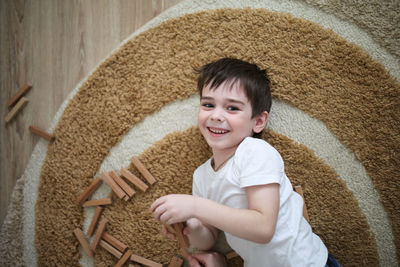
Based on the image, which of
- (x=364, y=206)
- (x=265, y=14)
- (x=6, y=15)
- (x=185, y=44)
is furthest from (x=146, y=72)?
(x=364, y=206)

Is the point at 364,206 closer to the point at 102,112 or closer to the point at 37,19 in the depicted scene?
the point at 102,112

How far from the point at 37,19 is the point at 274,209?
132cm

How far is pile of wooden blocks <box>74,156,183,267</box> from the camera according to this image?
1.02m

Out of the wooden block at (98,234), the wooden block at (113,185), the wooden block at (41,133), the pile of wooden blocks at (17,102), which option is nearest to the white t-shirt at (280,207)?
the wooden block at (113,185)

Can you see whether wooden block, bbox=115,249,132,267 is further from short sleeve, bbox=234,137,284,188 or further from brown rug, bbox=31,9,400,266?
short sleeve, bbox=234,137,284,188

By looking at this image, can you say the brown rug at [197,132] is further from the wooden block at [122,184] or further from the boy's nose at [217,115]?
the boy's nose at [217,115]

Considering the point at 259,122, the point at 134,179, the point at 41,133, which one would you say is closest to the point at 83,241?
the point at 134,179

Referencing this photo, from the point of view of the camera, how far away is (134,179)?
3.39 ft

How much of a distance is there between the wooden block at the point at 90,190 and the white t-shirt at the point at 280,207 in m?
0.50

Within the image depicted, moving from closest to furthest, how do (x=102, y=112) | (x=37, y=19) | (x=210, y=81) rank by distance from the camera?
(x=210, y=81) < (x=102, y=112) < (x=37, y=19)

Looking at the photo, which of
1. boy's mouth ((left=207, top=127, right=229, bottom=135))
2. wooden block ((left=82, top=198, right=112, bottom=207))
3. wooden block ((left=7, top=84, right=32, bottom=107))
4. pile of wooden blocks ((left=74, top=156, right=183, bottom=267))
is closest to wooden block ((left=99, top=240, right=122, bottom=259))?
pile of wooden blocks ((left=74, top=156, right=183, bottom=267))

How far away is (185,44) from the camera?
3.38 ft

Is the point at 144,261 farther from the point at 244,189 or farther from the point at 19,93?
the point at 19,93

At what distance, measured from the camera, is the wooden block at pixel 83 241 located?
106cm
